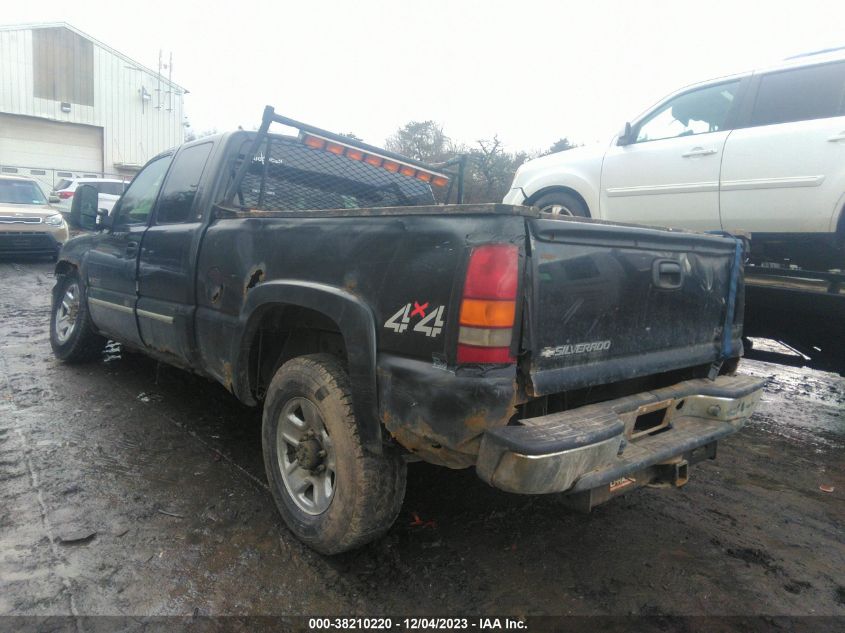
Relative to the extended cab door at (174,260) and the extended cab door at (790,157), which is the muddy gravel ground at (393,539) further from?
the extended cab door at (790,157)

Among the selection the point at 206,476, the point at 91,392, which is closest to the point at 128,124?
the point at 91,392

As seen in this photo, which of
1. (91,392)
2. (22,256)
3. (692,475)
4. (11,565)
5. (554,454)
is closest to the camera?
(554,454)

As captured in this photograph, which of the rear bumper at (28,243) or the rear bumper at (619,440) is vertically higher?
the rear bumper at (28,243)

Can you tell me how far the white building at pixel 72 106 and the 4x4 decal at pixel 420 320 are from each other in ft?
93.7

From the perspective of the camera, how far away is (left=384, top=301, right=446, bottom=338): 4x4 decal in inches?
80.9

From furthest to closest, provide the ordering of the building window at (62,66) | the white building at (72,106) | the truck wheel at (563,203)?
the building window at (62,66) < the white building at (72,106) < the truck wheel at (563,203)

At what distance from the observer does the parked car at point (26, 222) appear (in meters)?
11.6

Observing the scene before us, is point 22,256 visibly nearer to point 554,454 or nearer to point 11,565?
point 11,565

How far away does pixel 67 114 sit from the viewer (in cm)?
2542

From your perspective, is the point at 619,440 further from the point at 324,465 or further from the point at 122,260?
the point at 122,260

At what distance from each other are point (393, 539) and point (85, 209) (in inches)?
148

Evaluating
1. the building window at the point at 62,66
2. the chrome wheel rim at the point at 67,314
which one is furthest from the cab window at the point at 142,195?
the building window at the point at 62,66

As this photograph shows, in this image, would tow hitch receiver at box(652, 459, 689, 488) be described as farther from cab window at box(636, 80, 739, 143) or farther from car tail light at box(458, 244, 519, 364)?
cab window at box(636, 80, 739, 143)

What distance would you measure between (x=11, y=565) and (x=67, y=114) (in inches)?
1125
